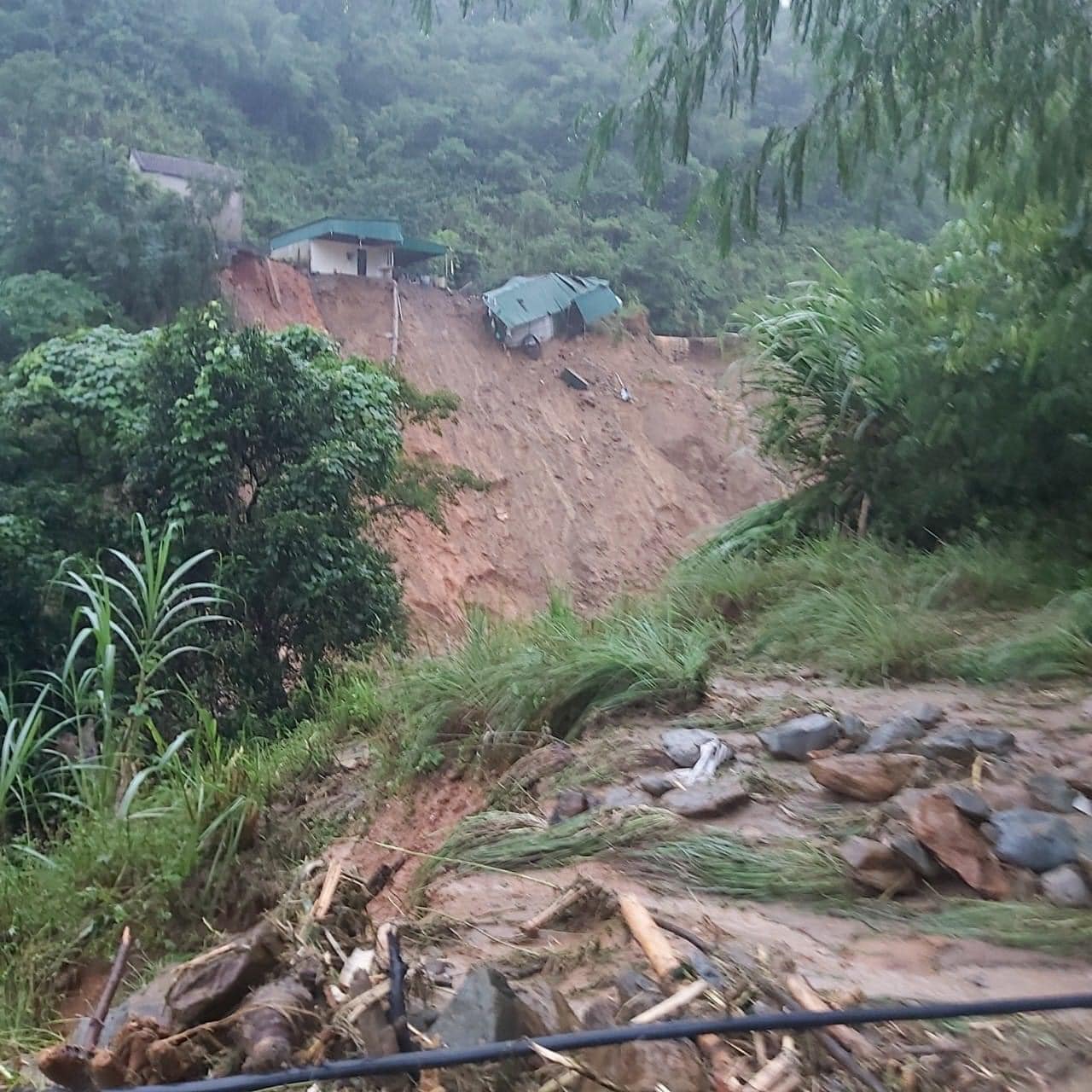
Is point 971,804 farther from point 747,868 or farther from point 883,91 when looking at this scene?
point 883,91

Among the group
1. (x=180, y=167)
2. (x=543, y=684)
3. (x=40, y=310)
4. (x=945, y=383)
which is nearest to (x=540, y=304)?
(x=180, y=167)

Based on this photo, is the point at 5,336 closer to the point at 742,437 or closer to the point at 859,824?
the point at 742,437

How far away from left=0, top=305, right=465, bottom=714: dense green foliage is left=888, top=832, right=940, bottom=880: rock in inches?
162

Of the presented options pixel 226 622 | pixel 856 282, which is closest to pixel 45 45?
pixel 226 622

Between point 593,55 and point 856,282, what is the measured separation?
11.1 metres

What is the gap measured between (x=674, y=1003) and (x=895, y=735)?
153 cm

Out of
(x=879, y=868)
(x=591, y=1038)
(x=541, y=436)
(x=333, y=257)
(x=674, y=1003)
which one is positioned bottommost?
(x=541, y=436)

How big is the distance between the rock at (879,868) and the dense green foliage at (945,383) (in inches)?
90.0

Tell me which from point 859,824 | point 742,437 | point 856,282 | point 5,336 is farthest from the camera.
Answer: point 5,336

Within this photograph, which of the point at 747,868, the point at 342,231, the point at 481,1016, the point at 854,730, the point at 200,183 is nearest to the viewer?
the point at 481,1016

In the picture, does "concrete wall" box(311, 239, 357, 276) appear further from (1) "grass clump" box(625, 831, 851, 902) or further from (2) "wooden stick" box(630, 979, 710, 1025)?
(2) "wooden stick" box(630, 979, 710, 1025)

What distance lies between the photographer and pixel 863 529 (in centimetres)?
572

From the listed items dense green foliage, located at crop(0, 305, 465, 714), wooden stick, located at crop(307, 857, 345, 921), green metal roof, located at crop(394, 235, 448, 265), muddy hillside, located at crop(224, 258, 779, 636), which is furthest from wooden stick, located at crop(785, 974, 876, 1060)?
green metal roof, located at crop(394, 235, 448, 265)

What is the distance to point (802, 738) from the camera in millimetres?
2979
